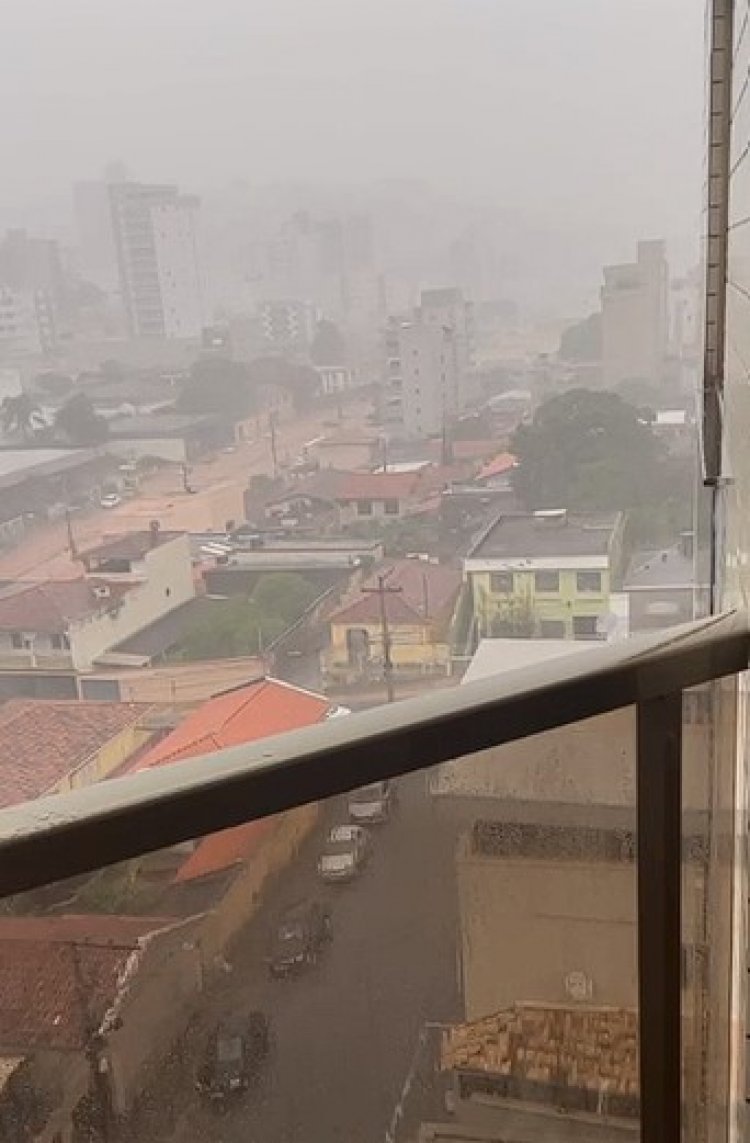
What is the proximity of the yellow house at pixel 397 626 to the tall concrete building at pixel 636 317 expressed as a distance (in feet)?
1.05

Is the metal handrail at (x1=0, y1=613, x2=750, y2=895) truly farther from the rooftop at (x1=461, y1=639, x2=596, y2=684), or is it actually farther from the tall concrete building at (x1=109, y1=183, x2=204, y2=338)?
the tall concrete building at (x1=109, y1=183, x2=204, y2=338)

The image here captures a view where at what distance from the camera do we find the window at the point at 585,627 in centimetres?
147

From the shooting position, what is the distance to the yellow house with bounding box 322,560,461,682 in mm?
1368

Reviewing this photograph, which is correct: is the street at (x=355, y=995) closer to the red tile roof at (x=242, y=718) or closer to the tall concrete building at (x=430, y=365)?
the red tile roof at (x=242, y=718)

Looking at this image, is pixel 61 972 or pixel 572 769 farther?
pixel 572 769

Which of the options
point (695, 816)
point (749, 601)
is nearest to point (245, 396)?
point (749, 601)

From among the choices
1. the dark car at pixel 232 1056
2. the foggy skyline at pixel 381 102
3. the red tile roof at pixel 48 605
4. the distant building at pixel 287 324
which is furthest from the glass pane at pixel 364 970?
the foggy skyline at pixel 381 102

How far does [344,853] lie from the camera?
1.35 metres

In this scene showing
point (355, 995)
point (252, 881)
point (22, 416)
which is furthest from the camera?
point (355, 995)

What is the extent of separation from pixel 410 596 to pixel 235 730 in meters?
0.24

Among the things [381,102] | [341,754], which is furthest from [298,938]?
[381,102]

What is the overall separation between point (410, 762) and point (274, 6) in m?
0.75

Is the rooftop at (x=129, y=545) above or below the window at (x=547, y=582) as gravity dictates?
above

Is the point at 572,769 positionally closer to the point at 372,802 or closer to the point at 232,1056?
the point at 372,802
